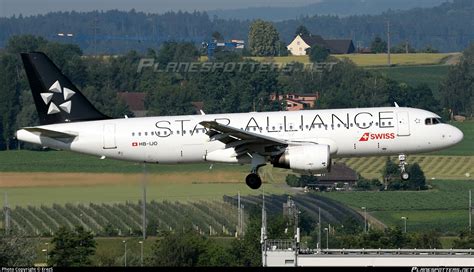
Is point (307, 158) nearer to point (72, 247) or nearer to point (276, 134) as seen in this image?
point (276, 134)

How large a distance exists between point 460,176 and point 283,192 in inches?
1054

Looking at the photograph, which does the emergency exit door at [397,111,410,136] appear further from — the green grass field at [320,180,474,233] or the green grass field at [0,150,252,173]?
the green grass field at [320,180,474,233]

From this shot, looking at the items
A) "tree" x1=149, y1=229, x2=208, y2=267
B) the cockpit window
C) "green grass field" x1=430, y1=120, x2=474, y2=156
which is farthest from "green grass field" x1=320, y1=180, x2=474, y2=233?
the cockpit window

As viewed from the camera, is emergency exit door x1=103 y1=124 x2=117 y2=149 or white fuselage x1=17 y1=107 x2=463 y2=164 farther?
emergency exit door x1=103 y1=124 x2=117 y2=149

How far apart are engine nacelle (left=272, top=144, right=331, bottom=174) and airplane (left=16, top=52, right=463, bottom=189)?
0.05m

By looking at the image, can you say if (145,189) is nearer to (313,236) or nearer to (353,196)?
(313,236)

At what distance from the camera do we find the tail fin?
80.8 meters

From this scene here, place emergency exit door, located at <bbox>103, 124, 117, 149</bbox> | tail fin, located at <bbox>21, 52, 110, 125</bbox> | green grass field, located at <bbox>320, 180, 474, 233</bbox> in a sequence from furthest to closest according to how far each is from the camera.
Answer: green grass field, located at <bbox>320, 180, 474, 233</bbox>, tail fin, located at <bbox>21, 52, 110, 125</bbox>, emergency exit door, located at <bbox>103, 124, 117, 149</bbox>

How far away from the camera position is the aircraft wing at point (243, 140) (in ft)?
246

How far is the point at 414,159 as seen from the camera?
152m

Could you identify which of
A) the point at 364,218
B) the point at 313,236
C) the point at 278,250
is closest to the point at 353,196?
the point at 364,218

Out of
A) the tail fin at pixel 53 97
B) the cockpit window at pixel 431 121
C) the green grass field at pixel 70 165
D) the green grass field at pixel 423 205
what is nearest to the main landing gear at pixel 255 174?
the cockpit window at pixel 431 121

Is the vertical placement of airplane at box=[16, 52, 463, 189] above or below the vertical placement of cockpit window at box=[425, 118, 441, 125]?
below

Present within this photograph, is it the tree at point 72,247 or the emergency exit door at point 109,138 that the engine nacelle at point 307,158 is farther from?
the tree at point 72,247
